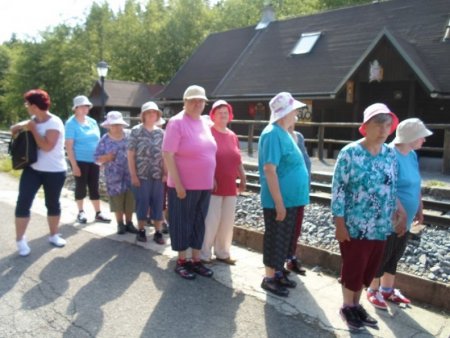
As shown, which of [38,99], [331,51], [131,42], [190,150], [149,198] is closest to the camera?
[190,150]

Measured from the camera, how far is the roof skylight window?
66.0ft

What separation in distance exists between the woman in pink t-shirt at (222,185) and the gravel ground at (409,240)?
3.77 feet

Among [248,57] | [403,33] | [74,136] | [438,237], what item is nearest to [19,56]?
[248,57]

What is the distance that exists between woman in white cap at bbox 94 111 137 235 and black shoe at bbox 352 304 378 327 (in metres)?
3.33

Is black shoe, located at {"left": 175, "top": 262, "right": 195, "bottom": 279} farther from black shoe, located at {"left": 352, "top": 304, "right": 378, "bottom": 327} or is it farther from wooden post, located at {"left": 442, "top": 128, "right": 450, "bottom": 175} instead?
wooden post, located at {"left": 442, "top": 128, "right": 450, "bottom": 175}

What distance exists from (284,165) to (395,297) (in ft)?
5.13

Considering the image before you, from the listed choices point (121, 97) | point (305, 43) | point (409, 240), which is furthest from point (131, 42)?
point (409, 240)

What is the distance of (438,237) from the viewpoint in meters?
5.73

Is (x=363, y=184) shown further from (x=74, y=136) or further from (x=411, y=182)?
(x=74, y=136)

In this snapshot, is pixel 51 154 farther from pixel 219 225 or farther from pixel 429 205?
pixel 429 205

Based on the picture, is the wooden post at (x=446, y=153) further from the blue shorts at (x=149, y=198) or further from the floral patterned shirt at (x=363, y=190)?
the floral patterned shirt at (x=363, y=190)

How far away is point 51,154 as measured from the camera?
5.02 metres

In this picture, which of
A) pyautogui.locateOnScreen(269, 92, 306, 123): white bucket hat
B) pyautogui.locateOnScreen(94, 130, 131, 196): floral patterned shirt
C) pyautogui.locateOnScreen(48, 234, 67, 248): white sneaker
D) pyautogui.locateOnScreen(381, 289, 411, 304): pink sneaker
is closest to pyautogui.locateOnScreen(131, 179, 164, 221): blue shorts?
pyautogui.locateOnScreen(94, 130, 131, 196): floral patterned shirt

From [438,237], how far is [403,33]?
45.5 ft
